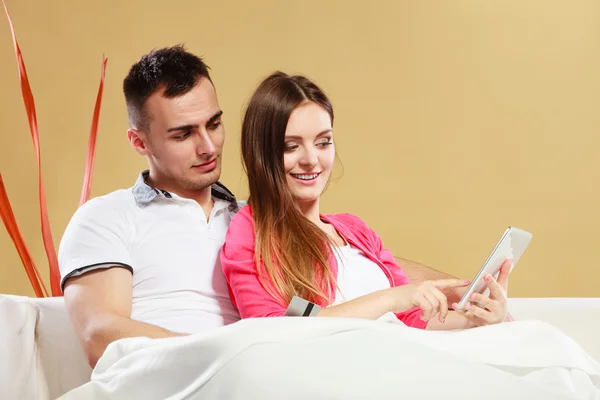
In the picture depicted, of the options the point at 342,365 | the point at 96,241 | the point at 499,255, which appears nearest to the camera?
the point at 342,365

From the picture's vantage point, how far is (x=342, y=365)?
122 centimetres

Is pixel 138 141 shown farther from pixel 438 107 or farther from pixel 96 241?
pixel 438 107

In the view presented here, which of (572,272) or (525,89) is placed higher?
(525,89)

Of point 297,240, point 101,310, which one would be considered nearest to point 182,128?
point 297,240

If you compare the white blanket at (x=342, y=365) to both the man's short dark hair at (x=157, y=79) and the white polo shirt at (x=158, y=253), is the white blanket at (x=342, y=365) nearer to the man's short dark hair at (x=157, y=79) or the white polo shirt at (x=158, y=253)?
the white polo shirt at (x=158, y=253)

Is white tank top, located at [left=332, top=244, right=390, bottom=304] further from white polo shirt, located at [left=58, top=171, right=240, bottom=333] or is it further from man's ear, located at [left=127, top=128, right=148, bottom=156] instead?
man's ear, located at [left=127, top=128, right=148, bottom=156]

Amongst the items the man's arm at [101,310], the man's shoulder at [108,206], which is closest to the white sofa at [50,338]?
the man's arm at [101,310]

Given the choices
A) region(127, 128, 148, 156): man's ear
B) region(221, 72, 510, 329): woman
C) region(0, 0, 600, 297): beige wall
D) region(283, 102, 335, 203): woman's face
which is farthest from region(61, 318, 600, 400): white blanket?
region(0, 0, 600, 297): beige wall

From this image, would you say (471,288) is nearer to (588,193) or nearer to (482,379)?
(482,379)

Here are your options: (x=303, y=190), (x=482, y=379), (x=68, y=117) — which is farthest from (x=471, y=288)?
(x=68, y=117)

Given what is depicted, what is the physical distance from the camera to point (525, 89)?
142 inches

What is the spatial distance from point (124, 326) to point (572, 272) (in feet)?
7.73

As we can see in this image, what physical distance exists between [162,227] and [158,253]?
0.24ft

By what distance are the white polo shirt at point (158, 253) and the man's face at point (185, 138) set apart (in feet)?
0.20
